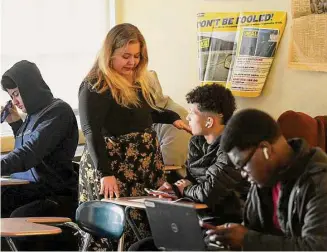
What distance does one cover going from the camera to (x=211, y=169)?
2871 millimetres

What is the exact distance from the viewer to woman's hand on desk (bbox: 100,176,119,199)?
10.1ft

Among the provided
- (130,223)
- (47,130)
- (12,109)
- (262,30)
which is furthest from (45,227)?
(262,30)

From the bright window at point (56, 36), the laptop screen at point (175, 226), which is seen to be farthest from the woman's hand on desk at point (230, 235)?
the bright window at point (56, 36)

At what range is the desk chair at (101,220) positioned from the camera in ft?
9.40

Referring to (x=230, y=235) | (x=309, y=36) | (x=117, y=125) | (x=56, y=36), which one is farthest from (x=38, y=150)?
(x=230, y=235)

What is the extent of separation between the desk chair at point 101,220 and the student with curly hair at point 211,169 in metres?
0.13

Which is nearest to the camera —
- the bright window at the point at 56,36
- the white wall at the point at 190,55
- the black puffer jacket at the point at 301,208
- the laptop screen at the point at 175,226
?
the black puffer jacket at the point at 301,208

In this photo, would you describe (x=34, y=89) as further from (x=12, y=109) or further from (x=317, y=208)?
(x=317, y=208)

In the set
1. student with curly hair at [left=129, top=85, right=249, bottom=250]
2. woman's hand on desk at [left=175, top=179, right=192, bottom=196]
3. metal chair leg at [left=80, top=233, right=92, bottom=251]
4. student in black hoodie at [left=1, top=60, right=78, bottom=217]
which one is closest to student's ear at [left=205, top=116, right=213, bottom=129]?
student with curly hair at [left=129, top=85, right=249, bottom=250]

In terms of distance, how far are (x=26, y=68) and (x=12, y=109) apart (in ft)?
1.29

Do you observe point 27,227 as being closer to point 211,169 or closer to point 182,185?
point 182,185

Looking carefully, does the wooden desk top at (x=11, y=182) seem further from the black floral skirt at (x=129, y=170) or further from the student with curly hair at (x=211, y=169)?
the student with curly hair at (x=211, y=169)

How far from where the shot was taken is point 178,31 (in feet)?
14.3

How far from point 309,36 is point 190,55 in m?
1.00
